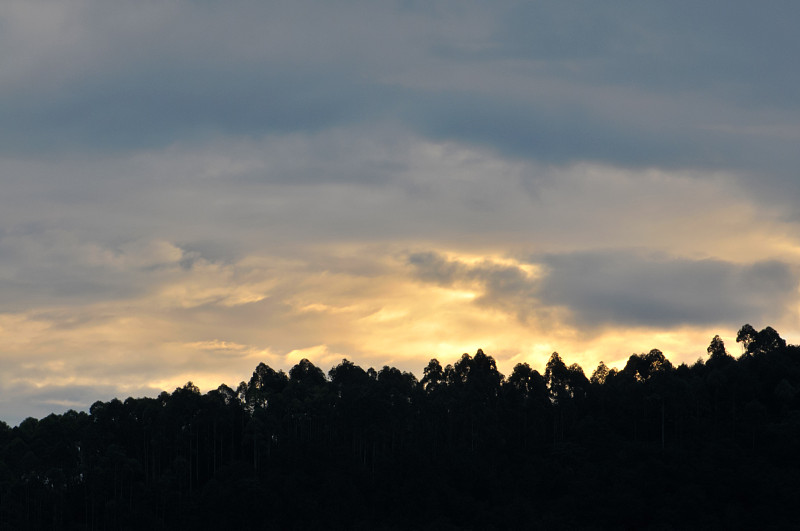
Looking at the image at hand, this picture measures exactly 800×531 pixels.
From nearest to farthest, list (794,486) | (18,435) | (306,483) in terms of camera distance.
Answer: (794,486) → (306,483) → (18,435)

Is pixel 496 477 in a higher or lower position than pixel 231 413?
lower

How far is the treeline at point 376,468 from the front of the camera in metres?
166

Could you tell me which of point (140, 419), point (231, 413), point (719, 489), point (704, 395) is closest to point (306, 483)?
point (231, 413)

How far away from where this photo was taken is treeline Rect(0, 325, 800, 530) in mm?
166500

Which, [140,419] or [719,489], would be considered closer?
[719,489]

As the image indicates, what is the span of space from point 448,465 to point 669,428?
4737 cm

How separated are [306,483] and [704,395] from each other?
85.6 meters

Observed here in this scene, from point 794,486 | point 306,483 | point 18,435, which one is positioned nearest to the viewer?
point 794,486

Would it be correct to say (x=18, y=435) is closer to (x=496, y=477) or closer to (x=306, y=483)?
(x=306, y=483)

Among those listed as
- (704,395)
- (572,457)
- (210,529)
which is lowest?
(210,529)

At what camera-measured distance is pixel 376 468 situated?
185 meters

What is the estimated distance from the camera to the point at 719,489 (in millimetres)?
165375

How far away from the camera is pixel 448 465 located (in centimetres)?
18538

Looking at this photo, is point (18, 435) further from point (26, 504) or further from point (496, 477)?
point (496, 477)
